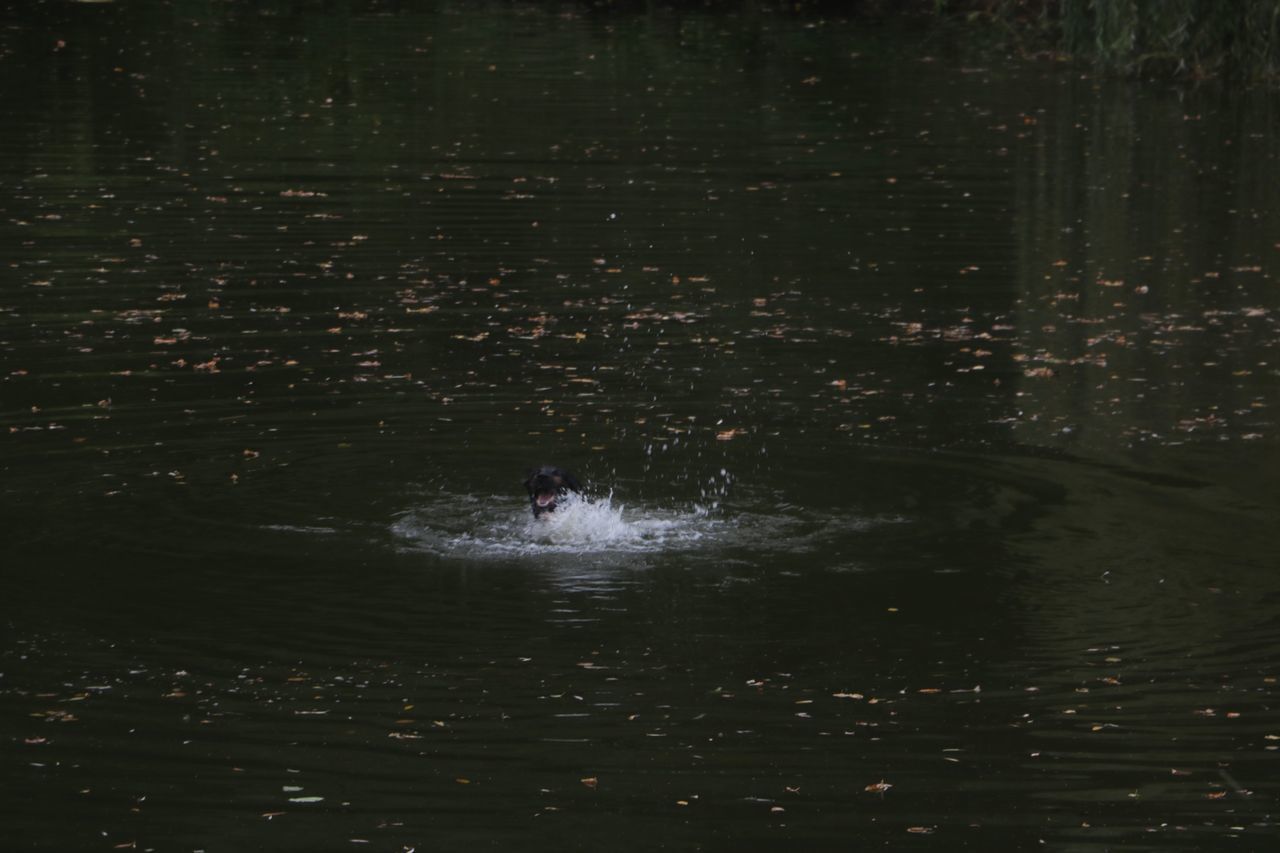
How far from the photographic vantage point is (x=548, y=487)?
38.0ft

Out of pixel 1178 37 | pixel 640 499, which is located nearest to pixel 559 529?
pixel 640 499

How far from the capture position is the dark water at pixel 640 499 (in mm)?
8789

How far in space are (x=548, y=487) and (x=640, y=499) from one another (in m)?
1.20

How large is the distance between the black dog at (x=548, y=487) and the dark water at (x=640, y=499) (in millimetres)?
181

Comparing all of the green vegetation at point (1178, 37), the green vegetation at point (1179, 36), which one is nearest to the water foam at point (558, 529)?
the green vegetation at point (1178, 37)

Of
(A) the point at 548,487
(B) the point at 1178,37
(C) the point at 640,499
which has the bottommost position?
(C) the point at 640,499

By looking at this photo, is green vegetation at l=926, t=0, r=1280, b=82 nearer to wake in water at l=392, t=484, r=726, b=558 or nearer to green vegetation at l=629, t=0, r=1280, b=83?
green vegetation at l=629, t=0, r=1280, b=83

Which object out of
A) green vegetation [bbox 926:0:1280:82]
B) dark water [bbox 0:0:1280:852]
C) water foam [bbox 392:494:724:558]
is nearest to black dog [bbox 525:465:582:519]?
water foam [bbox 392:494:724:558]

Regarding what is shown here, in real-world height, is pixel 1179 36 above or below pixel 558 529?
above

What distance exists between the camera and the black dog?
1158cm

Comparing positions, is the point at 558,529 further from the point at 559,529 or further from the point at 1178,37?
the point at 1178,37

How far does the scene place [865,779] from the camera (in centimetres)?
881

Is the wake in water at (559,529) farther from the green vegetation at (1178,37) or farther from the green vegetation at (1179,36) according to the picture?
the green vegetation at (1179,36)

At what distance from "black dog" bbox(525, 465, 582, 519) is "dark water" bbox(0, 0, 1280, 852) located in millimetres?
181
